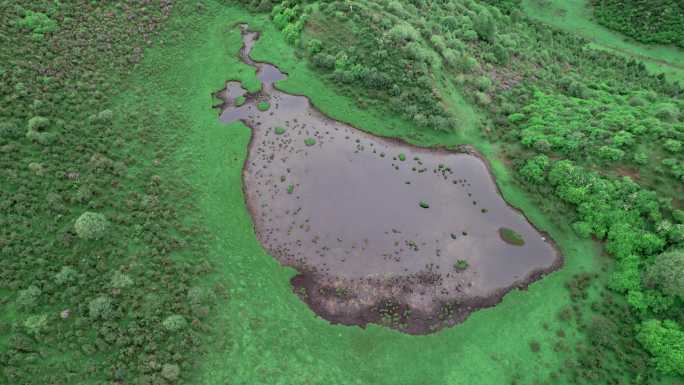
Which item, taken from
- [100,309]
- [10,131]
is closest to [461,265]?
[100,309]

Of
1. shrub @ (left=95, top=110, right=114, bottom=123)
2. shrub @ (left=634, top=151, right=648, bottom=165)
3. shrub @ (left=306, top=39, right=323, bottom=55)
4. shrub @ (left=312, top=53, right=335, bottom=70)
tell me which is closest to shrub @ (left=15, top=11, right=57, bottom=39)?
shrub @ (left=95, top=110, right=114, bottom=123)

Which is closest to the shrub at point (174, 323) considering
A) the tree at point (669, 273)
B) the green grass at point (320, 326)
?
the green grass at point (320, 326)

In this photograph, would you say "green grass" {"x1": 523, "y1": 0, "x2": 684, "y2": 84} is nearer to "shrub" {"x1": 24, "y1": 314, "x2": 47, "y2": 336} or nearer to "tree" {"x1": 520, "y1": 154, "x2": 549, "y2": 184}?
"tree" {"x1": 520, "y1": 154, "x2": 549, "y2": 184}

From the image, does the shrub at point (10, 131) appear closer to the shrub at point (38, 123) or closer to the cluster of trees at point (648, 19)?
the shrub at point (38, 123)

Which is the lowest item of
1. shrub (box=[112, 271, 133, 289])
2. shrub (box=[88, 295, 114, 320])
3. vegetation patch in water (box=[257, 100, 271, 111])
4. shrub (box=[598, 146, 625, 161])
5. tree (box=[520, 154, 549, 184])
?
shrub (box=[88, 295, 114, 320])

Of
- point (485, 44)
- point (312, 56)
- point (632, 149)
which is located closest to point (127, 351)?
point (312, 56)

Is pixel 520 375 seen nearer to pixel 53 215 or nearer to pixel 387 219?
pixel 387 219
